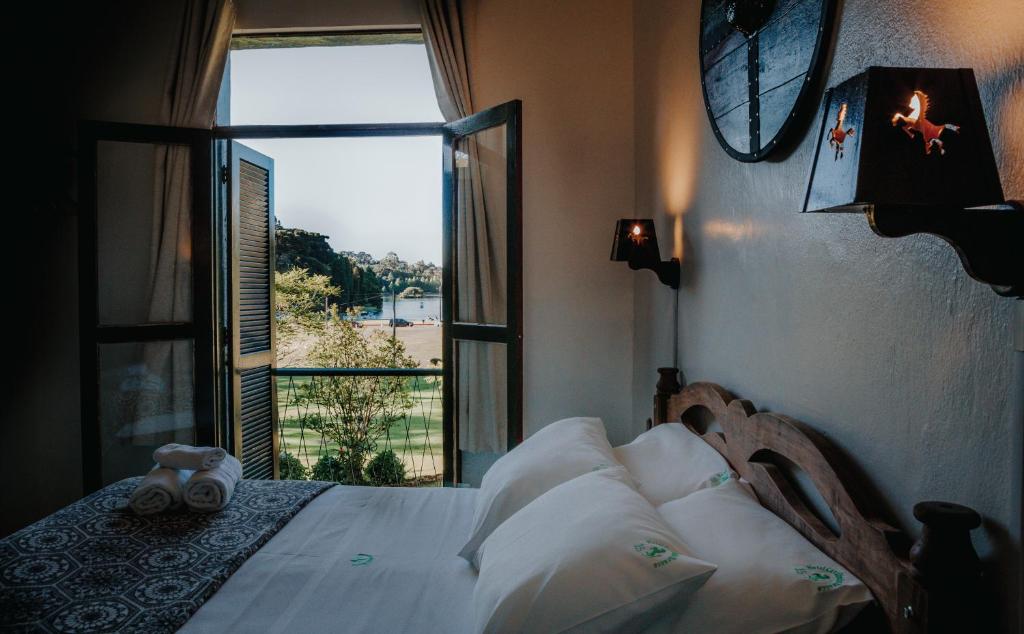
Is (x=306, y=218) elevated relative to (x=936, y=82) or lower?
elevated

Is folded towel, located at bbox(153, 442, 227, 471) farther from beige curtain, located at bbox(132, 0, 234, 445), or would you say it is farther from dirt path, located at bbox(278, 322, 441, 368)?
dirt path, located at bbox(278, 322, 441, 368)

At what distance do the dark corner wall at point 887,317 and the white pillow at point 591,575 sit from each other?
1.30ft

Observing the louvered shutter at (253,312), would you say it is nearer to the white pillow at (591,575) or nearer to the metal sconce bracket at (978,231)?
the white pillow at (591,575)

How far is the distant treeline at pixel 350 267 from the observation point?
6.41 metres

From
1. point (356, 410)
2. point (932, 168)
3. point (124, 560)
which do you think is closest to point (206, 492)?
point (124, 560)

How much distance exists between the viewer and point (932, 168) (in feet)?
2.64

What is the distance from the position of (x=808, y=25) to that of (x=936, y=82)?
67 centimetres

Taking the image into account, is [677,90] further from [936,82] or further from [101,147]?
[101,147]

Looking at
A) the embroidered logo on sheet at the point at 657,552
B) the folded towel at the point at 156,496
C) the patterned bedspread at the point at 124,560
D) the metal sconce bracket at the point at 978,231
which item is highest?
the metal sconce bracket at the point at 978,231

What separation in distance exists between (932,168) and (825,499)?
68 centimetres

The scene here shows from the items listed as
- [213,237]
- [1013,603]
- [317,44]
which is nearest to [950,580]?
[1013,603]

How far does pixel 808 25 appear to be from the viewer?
1394 mm

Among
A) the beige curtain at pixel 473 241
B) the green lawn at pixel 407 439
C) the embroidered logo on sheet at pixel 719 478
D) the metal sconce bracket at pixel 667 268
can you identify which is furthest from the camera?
the green lawn at pixel 407 439

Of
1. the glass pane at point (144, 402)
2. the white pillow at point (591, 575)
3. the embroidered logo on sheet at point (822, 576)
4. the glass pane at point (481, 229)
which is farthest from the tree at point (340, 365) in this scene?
the embroidered logo on sheet at point (822, 576)
